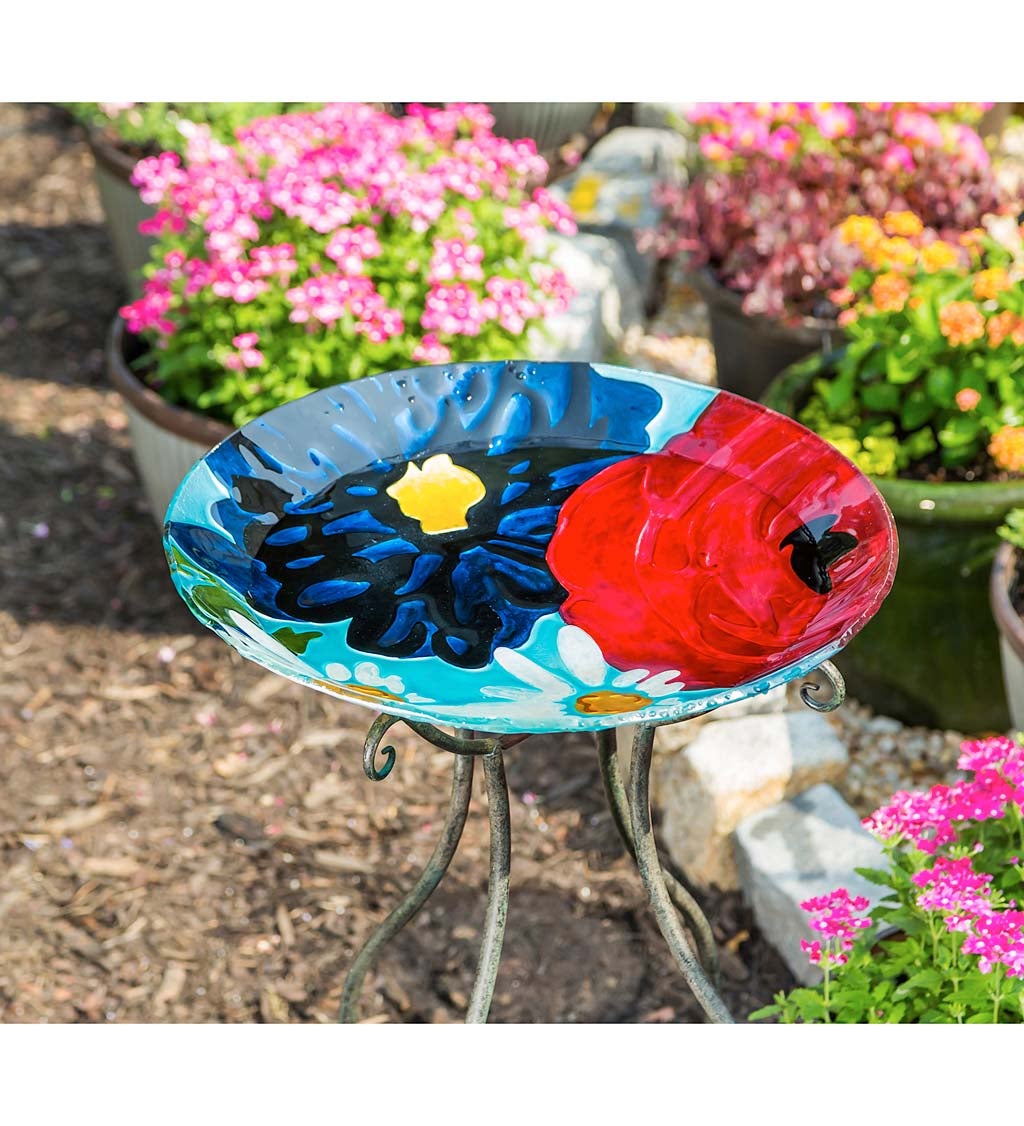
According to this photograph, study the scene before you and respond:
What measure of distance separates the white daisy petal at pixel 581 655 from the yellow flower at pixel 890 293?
1784 mm

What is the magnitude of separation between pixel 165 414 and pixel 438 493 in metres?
1.77

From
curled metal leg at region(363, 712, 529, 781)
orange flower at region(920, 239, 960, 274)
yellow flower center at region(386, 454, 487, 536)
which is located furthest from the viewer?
orange flower at region(920, 239, 960, 274)

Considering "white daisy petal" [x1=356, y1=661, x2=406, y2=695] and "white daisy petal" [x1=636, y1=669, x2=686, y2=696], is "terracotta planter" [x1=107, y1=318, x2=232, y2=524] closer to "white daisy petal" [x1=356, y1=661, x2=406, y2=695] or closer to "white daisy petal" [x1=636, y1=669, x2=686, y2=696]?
"white daisy petal" [x1=356, y1=661, x2=406, y2=695]

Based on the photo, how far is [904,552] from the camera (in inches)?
126

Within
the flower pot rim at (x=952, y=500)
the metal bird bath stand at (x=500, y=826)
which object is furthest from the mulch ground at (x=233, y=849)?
the flower pot rim at (x=952, y=500)

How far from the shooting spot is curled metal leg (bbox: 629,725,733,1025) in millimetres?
2094

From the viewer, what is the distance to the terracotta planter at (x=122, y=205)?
509 cm

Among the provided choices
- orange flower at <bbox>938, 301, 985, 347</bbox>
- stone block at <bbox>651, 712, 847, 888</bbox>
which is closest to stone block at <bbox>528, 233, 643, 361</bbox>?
orange flower at <bbox>938, 301, 985, 347</bbox>

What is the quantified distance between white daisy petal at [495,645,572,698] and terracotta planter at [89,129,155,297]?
3.70 m

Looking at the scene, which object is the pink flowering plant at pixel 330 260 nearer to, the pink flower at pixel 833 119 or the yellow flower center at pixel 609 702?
the pink flower at pixel 833 119

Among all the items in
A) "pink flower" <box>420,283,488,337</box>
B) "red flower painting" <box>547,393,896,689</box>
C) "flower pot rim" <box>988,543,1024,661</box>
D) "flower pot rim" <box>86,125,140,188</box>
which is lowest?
"flower pot rim" <box>86,125,140,188</box>

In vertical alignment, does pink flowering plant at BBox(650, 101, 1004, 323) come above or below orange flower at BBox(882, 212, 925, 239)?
below

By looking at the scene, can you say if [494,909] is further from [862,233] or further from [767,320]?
[767,320]

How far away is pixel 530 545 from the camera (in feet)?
6.66
